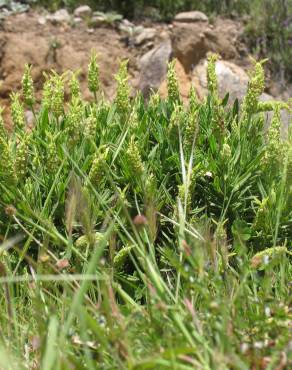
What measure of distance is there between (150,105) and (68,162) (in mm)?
645

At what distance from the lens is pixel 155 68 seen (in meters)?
5.82

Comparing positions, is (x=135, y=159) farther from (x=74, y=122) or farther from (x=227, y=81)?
(x=227, y=81)

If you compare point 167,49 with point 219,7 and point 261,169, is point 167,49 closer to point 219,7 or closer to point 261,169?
point 219,7

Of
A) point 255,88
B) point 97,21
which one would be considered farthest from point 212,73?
point 97,21

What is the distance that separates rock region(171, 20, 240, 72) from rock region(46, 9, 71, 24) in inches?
45.6

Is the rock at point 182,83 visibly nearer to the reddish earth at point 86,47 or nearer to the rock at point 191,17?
the reddish earth at point 86,47

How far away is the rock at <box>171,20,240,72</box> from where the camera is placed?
6.00 metres

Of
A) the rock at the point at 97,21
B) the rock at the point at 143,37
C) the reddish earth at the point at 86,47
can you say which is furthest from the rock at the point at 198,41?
the rock at the point at 97,21

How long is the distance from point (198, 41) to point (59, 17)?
5.20 feet

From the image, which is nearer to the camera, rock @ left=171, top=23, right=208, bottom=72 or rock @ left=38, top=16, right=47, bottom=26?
rock @ left=171, top=23, right=208, bottom=72

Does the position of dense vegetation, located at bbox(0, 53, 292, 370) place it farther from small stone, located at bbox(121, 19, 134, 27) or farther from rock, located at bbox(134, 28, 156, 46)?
small stone, located at bbox(121, 19, 134, 27)

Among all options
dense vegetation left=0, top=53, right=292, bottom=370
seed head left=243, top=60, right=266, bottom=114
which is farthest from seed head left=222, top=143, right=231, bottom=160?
seed head left=243, top=60, right=266, bottom=114

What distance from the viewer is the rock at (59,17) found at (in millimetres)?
6729

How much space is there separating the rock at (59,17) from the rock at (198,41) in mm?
1159
